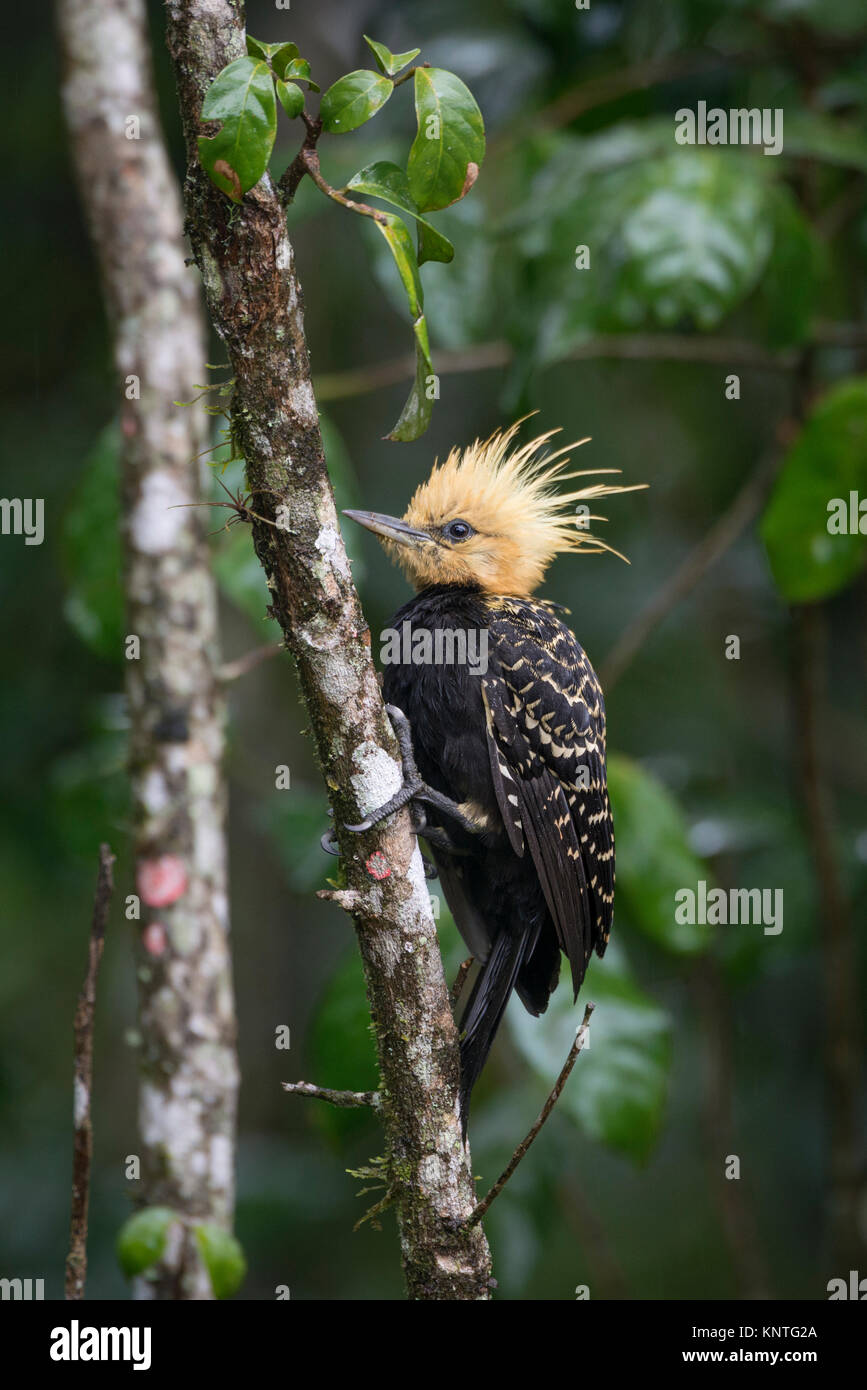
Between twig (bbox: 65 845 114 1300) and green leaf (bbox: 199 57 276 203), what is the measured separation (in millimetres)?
999

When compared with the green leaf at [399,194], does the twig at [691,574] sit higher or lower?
higher

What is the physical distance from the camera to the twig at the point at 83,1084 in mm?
1956

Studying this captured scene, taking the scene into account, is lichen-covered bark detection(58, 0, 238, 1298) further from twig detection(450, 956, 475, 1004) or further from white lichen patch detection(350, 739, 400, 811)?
white lichen patch detection(350, 739, 400, 811)

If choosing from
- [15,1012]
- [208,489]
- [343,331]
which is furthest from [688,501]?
[15,1012]

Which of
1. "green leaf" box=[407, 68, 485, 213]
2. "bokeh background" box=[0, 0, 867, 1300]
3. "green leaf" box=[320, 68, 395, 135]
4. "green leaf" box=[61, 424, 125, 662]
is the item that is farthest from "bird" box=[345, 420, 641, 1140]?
"green leaf" box=[320, 68, 395, 135]

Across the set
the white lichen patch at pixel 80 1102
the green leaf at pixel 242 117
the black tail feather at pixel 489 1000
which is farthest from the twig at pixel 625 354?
the white lichen patch at pixel 80 1102

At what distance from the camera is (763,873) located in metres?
3.80

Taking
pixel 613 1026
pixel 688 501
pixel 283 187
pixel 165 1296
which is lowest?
pixel 165 1296

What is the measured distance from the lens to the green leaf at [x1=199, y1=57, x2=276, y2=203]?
145cm

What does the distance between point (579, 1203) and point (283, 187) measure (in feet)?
11.0

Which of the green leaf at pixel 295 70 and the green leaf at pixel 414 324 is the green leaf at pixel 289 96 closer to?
the green leaf at pixel 295 70

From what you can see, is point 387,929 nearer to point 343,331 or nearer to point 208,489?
point 208,489

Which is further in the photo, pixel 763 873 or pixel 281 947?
pixel 281 947

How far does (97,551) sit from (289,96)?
5.23 ft
